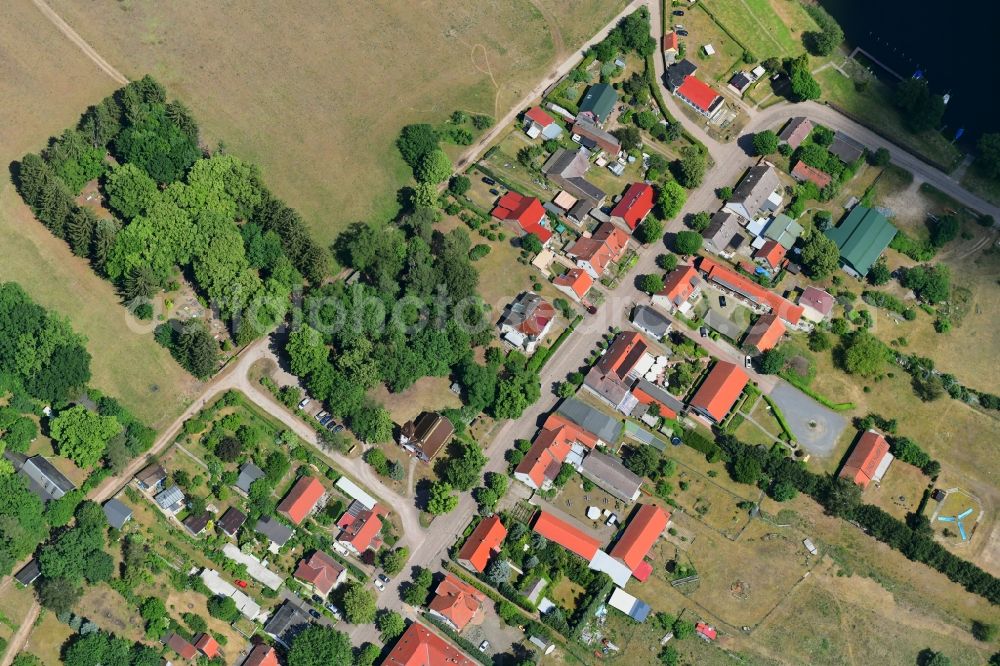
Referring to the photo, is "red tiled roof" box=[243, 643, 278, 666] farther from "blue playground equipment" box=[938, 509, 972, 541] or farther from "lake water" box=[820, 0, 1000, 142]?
"lake water" box=[820, 0, 1000, 142]

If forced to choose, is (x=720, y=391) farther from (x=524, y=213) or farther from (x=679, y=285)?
(x=524, y=213)

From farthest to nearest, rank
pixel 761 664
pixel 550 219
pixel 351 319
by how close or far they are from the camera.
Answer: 1. pixel 550 219
2. pixel 351 319
3. pixel 761 664

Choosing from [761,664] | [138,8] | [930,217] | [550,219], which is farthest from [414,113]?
[761,664]

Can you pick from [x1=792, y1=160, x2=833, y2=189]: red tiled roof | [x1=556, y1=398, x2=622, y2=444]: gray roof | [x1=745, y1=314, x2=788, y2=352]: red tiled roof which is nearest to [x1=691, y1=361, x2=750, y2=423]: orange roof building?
[x1=745, y1=314, x2=788, y2=352]: red tiled roof

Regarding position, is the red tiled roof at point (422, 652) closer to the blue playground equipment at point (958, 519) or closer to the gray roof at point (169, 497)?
the gray roof at point (169, 497)

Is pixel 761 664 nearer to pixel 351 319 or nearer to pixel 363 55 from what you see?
pixel 351 319
